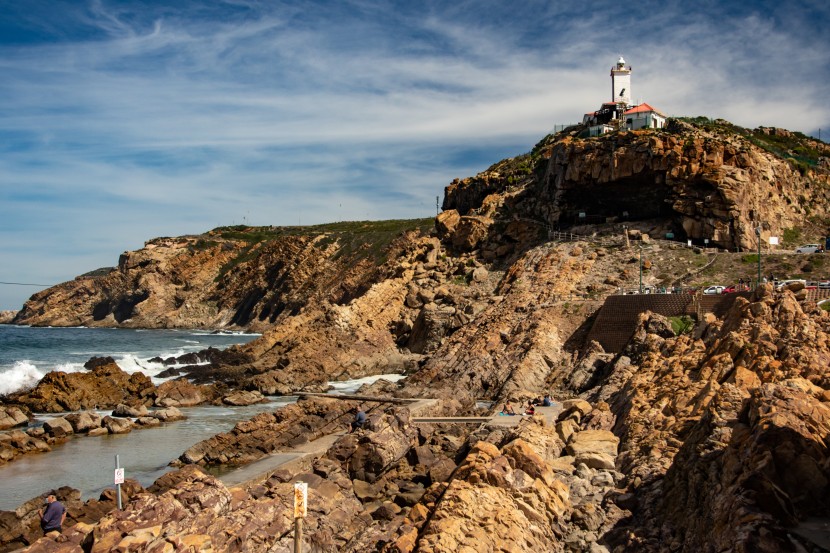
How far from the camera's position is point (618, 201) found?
4972cm

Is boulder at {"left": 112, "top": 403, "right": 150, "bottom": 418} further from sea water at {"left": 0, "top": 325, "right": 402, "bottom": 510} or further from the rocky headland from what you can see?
the rocky headland

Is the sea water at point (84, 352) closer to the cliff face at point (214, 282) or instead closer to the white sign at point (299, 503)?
the cliff face at point (214, 282)

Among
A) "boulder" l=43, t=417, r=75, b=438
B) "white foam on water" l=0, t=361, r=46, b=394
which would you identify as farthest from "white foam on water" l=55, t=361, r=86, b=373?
"boulder" l=43, t=417, r=75, b=438

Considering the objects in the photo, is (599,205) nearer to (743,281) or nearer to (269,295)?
(743,281)

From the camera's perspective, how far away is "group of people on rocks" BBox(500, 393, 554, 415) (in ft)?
84.2

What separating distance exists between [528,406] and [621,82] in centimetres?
4467

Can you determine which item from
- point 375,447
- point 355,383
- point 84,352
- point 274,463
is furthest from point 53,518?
point 84,352

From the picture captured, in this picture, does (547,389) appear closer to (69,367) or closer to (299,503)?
(299,503)

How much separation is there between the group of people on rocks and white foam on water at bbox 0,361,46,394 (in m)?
30.5

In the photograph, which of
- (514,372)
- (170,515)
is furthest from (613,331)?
(170,515)

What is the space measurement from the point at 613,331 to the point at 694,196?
15.2 meters

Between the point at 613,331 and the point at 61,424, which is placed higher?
A: the point at 613,331

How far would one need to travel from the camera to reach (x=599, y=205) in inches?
1989

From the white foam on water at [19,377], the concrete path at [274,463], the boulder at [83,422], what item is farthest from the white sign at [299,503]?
the white foam on water at [19,377]
